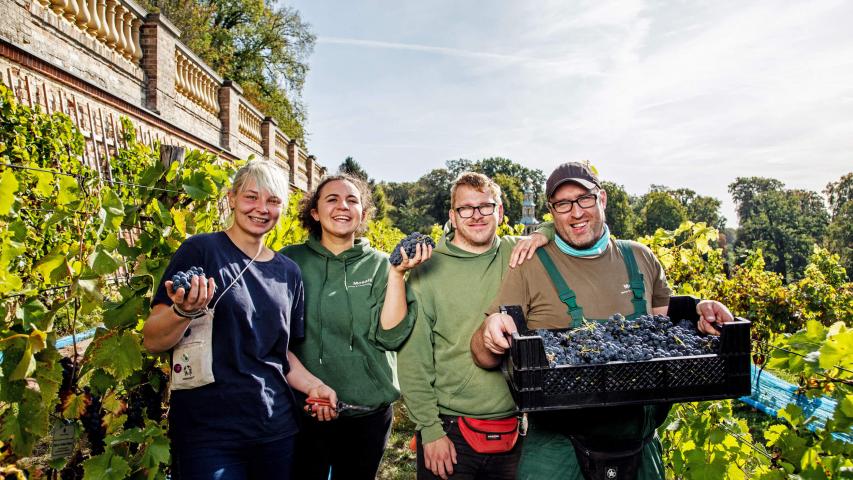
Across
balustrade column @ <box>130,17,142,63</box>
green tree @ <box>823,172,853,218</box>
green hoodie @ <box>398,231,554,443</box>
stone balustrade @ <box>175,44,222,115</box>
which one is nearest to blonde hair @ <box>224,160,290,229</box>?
green hoodie @ <box>398,231,554,443</box>

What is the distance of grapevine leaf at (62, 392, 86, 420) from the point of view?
213 cm

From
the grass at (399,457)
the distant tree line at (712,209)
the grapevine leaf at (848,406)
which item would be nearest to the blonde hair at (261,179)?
the grapevine leaf at (848,406)

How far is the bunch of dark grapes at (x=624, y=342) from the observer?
1.66m

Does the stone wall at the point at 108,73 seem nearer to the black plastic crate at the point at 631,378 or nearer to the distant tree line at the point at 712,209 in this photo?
the black plastic crate at the point at 631,378

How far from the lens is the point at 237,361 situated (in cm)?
194

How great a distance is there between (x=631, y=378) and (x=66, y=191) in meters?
2.17

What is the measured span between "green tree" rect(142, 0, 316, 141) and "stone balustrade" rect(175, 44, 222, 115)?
13.4 metres

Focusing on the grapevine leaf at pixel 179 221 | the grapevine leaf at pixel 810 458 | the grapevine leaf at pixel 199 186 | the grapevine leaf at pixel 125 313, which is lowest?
the grapevine leaf at pixel 810 458

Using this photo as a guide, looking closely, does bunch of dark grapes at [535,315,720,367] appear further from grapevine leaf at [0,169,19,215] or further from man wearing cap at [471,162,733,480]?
grapevine leaf at [0,169,19,215]

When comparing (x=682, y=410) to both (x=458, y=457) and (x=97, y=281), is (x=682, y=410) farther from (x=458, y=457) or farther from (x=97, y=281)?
(x=97, y=281)

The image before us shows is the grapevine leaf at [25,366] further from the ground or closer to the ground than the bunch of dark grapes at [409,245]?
closer to the ground

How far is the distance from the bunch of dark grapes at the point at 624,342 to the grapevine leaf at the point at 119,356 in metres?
1.56

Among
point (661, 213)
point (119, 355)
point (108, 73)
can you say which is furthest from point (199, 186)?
point (661, 213)

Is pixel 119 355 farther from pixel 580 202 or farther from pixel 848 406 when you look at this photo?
pixel 848 406
